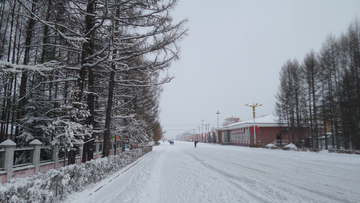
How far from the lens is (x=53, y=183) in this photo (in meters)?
4.84

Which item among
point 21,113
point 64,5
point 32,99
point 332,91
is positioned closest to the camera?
point 64,5

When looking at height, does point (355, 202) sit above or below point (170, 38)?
below

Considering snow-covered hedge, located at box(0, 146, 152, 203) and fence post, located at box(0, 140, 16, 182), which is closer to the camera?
snow-covered hedge, located at box(0, 146, 152, 203)

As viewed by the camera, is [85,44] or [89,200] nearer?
[89,200]

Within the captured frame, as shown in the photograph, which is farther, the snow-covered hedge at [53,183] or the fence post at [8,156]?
the fence post at [8,156]

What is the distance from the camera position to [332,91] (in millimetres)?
27547

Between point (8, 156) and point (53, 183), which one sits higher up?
point (8, 156)

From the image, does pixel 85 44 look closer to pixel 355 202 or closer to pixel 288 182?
pixel 288 182

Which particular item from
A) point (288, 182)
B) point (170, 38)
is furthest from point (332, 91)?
point (170, 38)

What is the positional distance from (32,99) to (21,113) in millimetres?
1633

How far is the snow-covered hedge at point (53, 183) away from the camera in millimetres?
3467

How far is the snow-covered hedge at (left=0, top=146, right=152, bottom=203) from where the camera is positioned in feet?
11.4

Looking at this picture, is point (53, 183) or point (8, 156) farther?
point (8, 156)

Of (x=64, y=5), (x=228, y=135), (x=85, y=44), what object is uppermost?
(x=64, y=5)
